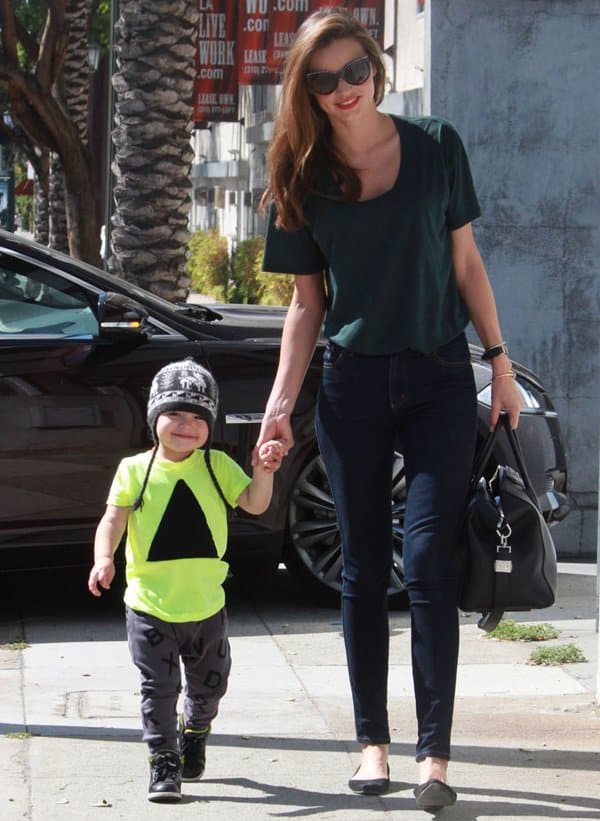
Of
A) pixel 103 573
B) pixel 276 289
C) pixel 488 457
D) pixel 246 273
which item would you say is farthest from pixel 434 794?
pixel 246 273

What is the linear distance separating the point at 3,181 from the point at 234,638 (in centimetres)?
1726

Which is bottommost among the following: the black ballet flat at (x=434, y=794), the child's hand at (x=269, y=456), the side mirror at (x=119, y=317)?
the black ballet flat at (x=434, y=794)

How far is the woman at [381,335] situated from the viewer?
13.3 feet

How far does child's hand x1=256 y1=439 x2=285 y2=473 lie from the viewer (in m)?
4.05

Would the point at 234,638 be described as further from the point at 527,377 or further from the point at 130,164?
the point at 130,164

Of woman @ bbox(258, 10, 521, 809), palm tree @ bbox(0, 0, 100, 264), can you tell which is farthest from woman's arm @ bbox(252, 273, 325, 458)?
palm tree @ bbox(0, 0, 100, 264)

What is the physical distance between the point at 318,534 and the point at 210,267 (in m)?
24.9

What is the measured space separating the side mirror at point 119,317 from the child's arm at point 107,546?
6.63 ft

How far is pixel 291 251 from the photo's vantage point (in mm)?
4219

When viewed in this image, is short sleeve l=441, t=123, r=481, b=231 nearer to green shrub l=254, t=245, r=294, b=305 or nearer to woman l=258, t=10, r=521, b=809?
woman l=258, t=10, r=521, b=809

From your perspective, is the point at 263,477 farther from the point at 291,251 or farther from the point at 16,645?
the point at 16,645

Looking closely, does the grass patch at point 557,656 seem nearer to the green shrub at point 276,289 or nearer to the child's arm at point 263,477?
the child's arm at point 263,477

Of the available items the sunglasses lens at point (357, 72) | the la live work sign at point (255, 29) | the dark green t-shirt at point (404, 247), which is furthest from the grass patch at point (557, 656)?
the la live work sign at point (255, 29)

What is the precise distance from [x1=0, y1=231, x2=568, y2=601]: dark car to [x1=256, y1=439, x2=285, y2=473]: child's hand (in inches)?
88.1
